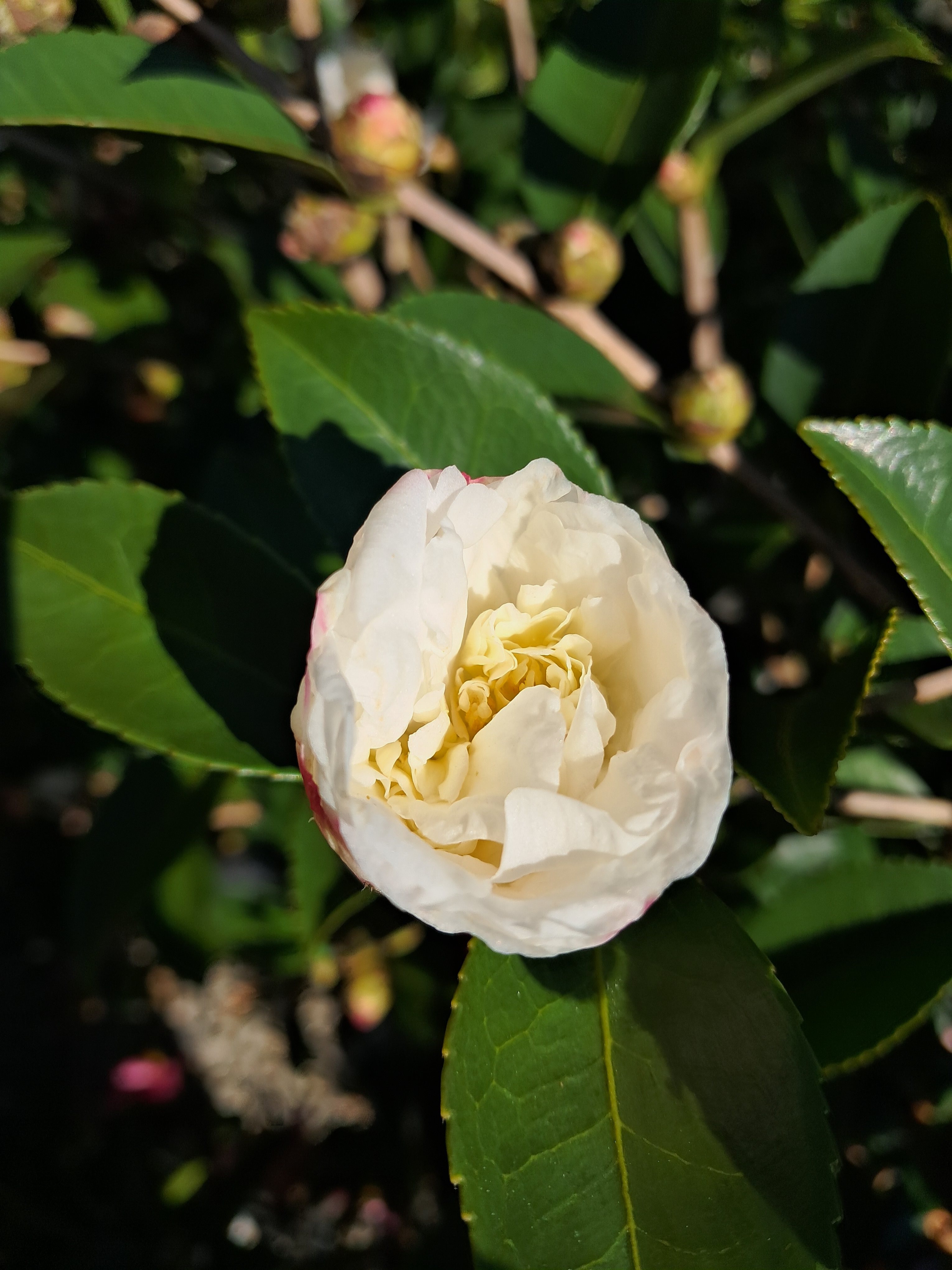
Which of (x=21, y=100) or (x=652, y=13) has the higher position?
(x=652, y=13)

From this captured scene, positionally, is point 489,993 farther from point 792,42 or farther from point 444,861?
point 792,42

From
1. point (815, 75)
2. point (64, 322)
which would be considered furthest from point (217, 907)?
point (815, 75)

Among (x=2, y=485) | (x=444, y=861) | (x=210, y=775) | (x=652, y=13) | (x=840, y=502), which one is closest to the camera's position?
(x=444, y=861)

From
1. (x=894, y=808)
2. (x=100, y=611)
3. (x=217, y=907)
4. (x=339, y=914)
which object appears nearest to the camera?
(x=100, y=611)

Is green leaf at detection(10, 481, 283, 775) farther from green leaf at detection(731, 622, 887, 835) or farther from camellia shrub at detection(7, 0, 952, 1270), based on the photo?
green leaf at detection(731, 622, 887, 835)

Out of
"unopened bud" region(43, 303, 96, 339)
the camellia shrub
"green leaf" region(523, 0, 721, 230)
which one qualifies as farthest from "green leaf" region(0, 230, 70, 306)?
"green leaf" region(523, 0, 721, 230)

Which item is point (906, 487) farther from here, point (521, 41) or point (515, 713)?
point (521, 41)

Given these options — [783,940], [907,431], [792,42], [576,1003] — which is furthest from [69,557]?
[792,42]
